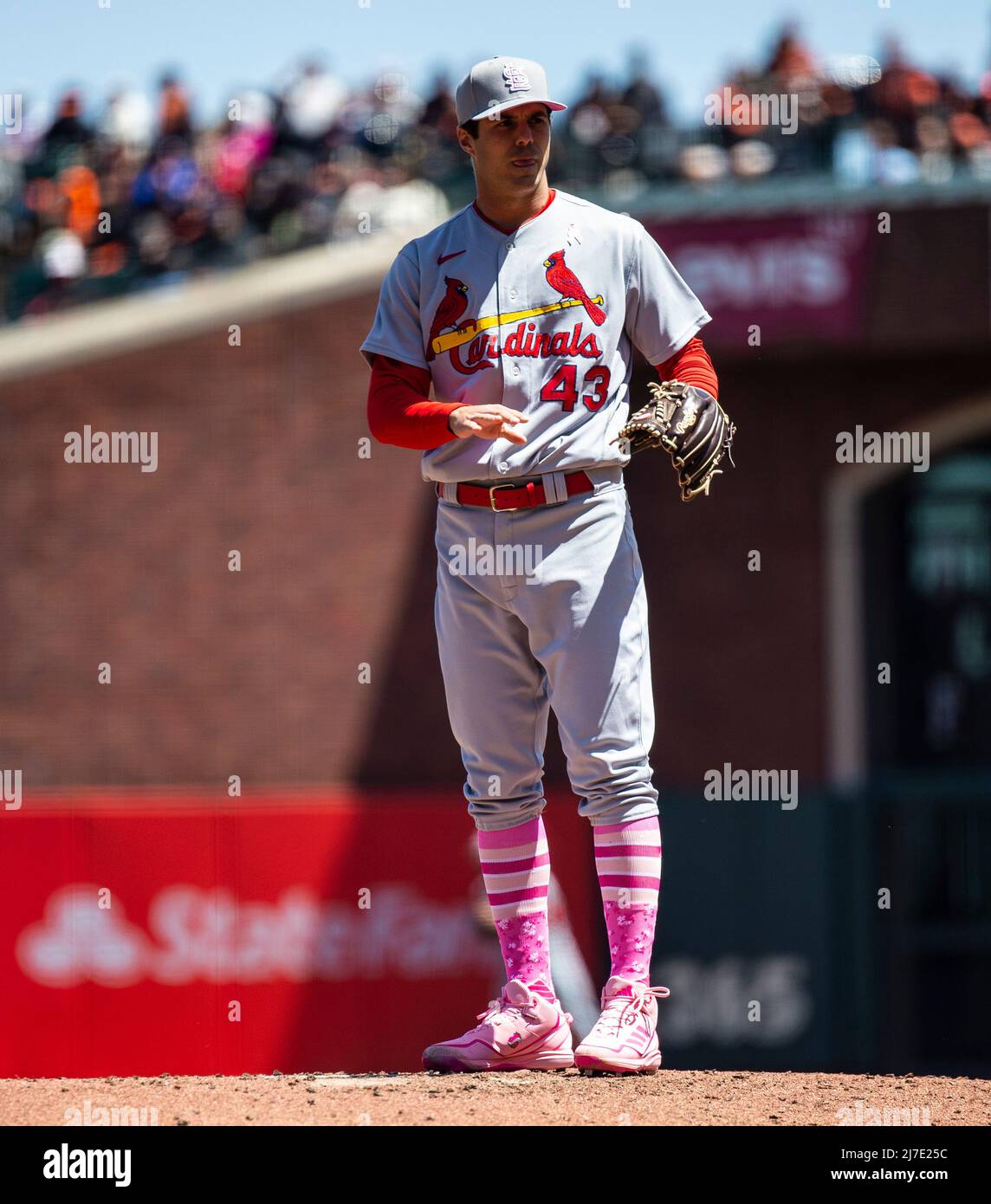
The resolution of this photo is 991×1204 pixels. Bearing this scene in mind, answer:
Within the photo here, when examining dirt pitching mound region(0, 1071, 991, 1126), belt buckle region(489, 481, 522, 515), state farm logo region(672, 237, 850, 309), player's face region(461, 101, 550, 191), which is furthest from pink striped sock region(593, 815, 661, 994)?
state farm logo region(672, 237, 850, 309)

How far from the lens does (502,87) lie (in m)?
3.98

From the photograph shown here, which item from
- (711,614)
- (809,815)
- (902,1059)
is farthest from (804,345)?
(902,1059)

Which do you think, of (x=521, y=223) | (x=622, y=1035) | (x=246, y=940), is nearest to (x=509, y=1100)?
(x=622, y=1035)

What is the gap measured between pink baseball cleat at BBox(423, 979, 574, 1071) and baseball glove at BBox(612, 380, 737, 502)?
138 cm

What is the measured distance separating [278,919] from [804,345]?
5.92 meters

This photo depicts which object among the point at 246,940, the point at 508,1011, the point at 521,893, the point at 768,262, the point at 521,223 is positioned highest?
the point at 768,262

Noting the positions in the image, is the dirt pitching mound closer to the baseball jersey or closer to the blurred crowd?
the baseball jersey

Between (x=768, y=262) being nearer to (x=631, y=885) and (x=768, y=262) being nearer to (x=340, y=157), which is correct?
(x=340, y=157)

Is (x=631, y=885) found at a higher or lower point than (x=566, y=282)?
lower

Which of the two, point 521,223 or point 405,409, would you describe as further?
point 521,223

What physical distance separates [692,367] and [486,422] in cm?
72

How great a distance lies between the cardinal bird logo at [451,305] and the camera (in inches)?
163

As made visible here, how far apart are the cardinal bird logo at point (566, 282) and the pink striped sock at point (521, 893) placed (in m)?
1.30

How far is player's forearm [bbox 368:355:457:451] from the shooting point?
3980 millimetres
